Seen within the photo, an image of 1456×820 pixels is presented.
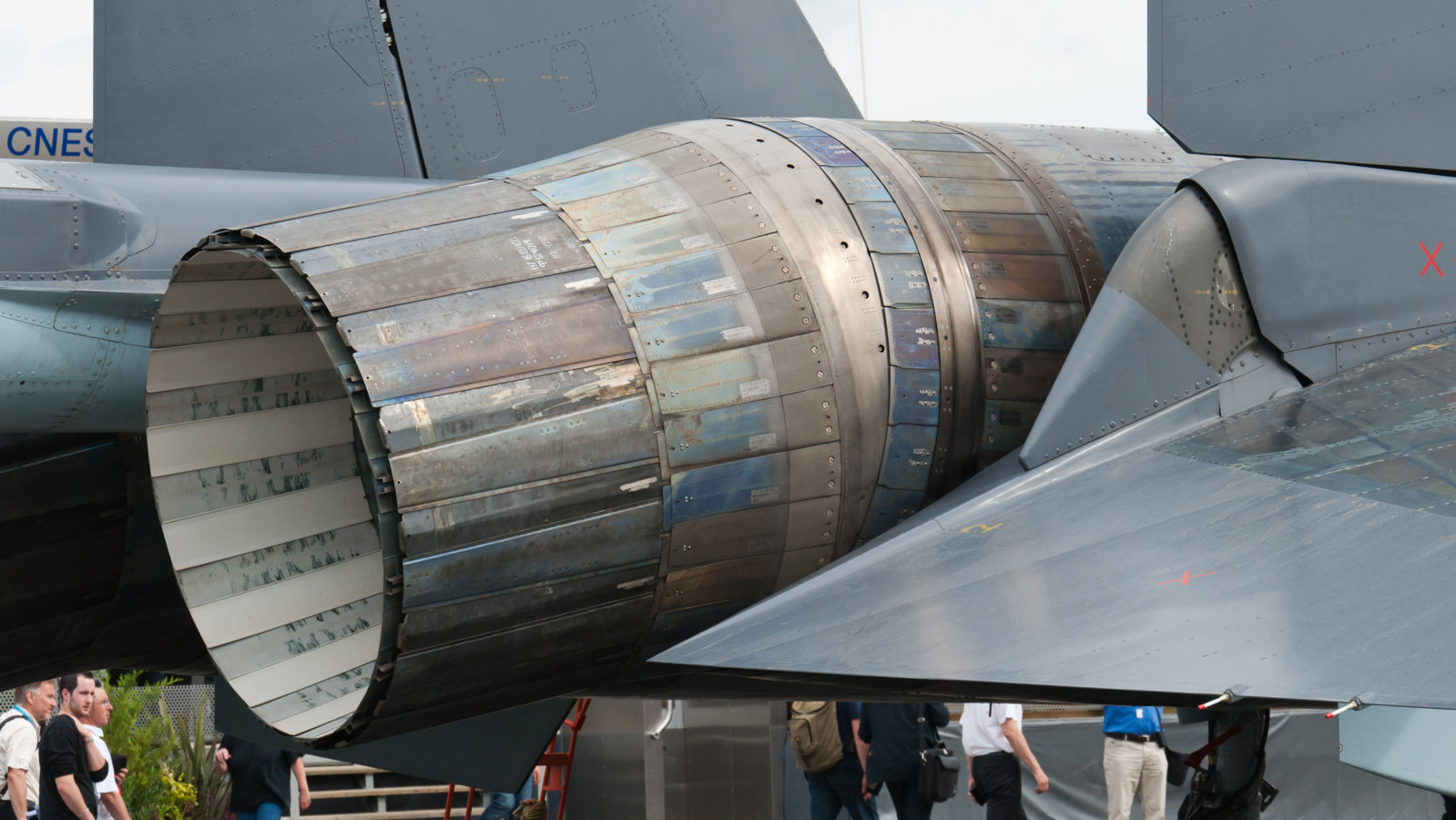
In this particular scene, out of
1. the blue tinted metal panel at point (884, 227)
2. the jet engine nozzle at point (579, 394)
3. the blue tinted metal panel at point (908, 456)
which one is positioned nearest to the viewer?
the jet engine nozzle at point (579, 394)

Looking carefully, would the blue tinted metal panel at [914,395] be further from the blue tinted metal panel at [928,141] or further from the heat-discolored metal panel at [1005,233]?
the blue tinted metal panel at [928,141]

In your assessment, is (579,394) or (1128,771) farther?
(1128,771)

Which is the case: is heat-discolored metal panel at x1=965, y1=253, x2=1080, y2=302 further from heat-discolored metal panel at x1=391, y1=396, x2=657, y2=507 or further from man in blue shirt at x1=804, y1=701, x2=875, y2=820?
man in blue shirt at x1=804, y1=701, x2=875, y2=820

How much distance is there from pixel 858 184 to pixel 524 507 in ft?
5.35

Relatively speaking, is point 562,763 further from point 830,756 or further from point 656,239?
point 656,239

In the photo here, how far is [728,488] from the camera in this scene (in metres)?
3.79

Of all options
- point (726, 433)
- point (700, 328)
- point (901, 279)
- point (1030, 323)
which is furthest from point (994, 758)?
point (700, 328)

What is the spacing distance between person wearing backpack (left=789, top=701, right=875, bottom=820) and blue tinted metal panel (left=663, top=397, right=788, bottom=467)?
13.4ft

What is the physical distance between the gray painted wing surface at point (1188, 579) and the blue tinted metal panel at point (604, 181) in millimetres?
1364

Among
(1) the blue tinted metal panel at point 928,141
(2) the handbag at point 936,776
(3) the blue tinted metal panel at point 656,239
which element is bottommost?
(2) the handbag at point 936,776

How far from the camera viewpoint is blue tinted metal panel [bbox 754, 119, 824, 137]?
15.2 feet

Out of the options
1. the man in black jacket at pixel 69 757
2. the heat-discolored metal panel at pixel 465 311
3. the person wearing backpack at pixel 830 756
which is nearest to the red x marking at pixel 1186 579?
the heat-discolored metal panel at pixel 465 311

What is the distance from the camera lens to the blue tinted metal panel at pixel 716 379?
12.1 ft

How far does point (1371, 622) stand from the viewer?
9.43 feet
